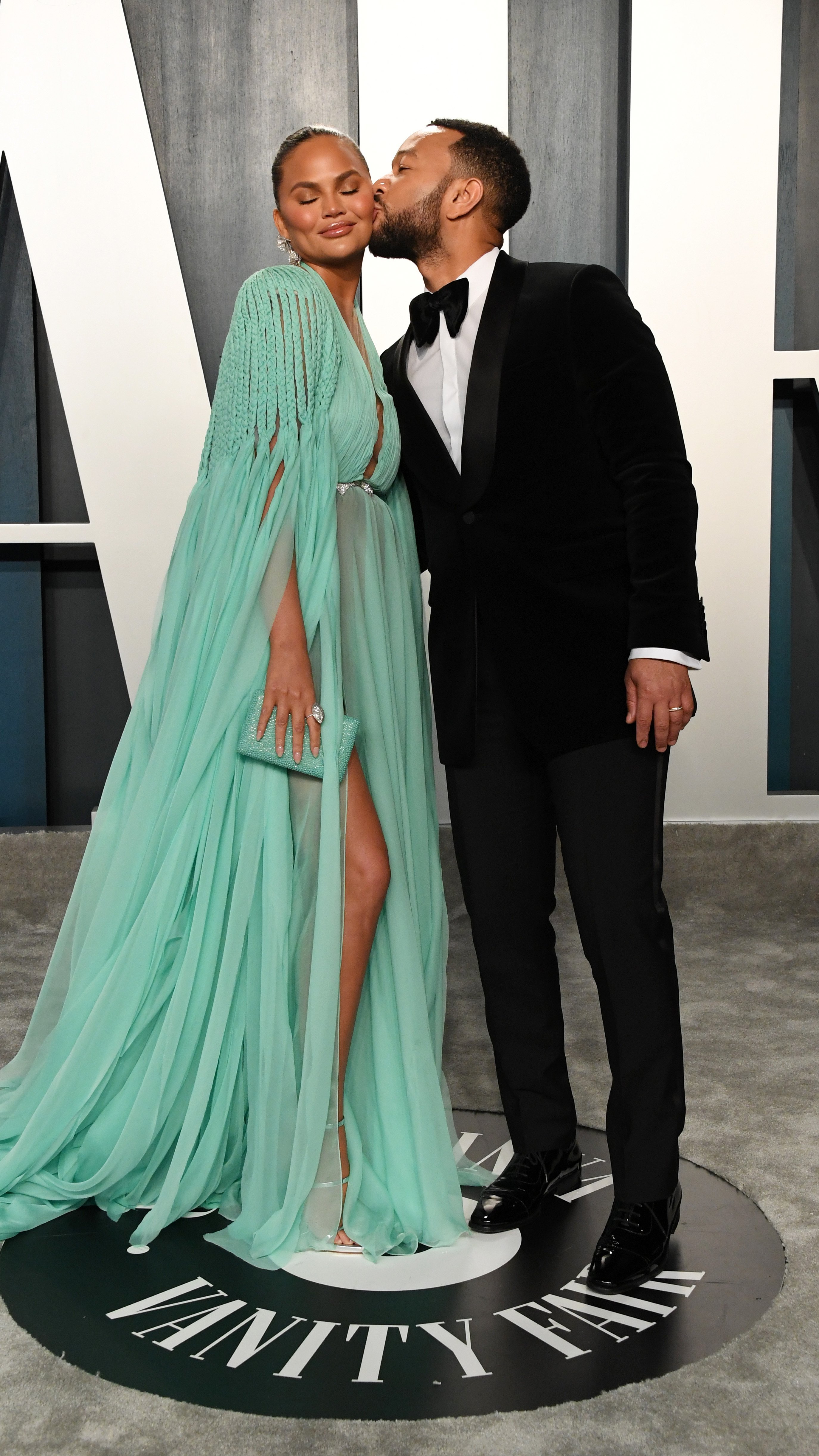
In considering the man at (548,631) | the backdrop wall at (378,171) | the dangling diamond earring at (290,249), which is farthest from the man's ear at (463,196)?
the backdrop wall at (378,171)

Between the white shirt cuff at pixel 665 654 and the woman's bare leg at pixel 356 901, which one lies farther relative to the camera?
the woman's bare leg at pixel 356 901

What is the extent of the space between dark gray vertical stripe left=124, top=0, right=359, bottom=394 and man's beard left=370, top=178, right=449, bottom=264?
2190 millimetres

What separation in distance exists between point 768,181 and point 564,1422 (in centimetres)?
358

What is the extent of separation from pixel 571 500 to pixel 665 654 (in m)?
0.26

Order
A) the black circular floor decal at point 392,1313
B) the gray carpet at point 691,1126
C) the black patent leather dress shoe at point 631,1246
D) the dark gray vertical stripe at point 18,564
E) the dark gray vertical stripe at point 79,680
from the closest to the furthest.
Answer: the gray carpet at point 691,1126 < the black circular floor decal at point 392,1313 < the black patent leather dress shoe at point 631,1246 < the dark gray vertical stripe at point 18,564 < the dark gray vertical stripe at point 79,680

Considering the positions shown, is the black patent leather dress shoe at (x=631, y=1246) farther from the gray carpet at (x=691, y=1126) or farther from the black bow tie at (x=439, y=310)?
the black bow tie at (x=439, y=310)

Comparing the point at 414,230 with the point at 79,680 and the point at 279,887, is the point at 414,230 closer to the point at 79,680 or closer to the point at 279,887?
the point at 279,887

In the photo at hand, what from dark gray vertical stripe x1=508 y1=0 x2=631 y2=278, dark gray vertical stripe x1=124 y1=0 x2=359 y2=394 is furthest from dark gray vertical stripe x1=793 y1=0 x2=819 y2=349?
dark gray vertical stripe x1=124 y1=0 x2=359 y2=394

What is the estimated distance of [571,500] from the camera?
175 centimetres

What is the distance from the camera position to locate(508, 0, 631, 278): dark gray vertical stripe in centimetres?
395

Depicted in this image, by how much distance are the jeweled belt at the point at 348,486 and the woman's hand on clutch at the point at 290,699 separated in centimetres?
27

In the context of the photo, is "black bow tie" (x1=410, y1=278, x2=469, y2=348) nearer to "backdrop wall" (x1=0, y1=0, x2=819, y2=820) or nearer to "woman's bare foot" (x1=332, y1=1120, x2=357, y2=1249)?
"woman's bare foot" (x1=332, y1=1120, x2=357, y2=1249)

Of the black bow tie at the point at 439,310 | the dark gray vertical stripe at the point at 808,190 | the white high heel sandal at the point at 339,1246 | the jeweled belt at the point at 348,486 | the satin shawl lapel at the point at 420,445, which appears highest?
the dark gray vertical stripe at the point at 808,190

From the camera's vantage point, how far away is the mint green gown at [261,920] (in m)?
1.79
